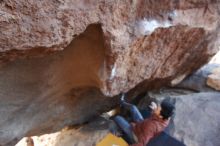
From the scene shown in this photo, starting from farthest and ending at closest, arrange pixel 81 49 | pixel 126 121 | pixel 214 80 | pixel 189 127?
1. pixel 214 80
2. pixel 126 121
3. pixel 189 127
4. pixel 81 49

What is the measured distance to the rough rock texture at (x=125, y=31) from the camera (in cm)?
104

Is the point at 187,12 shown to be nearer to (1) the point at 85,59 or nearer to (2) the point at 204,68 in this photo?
(1) the point at 85,59

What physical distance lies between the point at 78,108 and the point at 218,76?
46.1 inches

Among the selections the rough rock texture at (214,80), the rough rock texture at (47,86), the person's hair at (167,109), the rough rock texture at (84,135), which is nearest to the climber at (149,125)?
the person's hair at (167,109)

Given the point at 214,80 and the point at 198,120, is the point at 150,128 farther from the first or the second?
the point at 214,80

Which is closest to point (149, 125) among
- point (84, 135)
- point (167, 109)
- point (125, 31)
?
point (167, 109)

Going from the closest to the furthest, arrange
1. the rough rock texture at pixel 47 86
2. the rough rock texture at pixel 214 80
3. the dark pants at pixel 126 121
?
1. the rough rock texture at pixel 47 86
2. the dark pants at pixel 126 121
3. the rough rock texture at pixel 214 80

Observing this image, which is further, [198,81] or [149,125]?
[198,81]

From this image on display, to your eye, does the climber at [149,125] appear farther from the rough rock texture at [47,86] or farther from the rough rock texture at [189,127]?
the rough rock texture at [47,86]

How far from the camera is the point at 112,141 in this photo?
2.06 meters

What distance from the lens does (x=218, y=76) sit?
7.99ft

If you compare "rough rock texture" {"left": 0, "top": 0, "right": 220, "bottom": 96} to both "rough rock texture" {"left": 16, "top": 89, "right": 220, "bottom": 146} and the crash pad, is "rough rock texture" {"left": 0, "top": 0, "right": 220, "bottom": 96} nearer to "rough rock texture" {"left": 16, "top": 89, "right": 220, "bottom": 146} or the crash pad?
"rough rock texture" {"left": 16, "top": 89, "right": 220, "bottom": 146}

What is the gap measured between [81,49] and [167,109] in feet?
2.77

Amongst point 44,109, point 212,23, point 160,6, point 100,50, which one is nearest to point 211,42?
point 212,23
